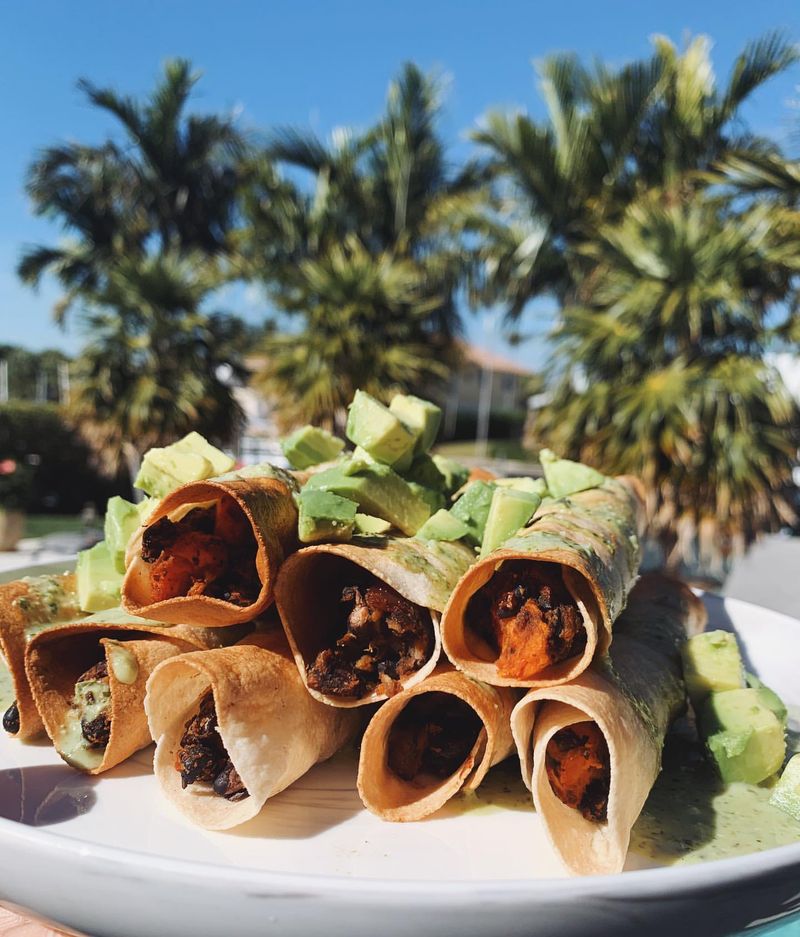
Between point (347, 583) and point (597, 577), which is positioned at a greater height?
point (597, 577)

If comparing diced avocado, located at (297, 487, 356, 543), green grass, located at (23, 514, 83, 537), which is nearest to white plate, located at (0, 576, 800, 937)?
diced avocado, located at (297, 487, 356, 543)

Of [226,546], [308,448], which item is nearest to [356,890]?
[226,546]

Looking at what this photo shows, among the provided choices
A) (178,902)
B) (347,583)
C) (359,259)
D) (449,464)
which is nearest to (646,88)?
(359,259)

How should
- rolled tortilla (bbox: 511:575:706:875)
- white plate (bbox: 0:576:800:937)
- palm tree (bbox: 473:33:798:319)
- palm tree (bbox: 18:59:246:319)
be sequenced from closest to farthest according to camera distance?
white plate (bbox: 0:576:800:937)
rolled tortilla (bbox: 511:575:706:875)
palm tree (bbox: 473:33:798:319)
palm tree (bbox: 18:59:246:319)

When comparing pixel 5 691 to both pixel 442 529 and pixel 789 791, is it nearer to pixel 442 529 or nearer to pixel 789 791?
pixel 442 529

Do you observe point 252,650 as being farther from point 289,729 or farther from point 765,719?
point 765,719

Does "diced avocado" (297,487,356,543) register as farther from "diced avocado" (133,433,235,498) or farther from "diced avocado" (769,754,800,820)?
"diced avocado" (769,754,800,820)
